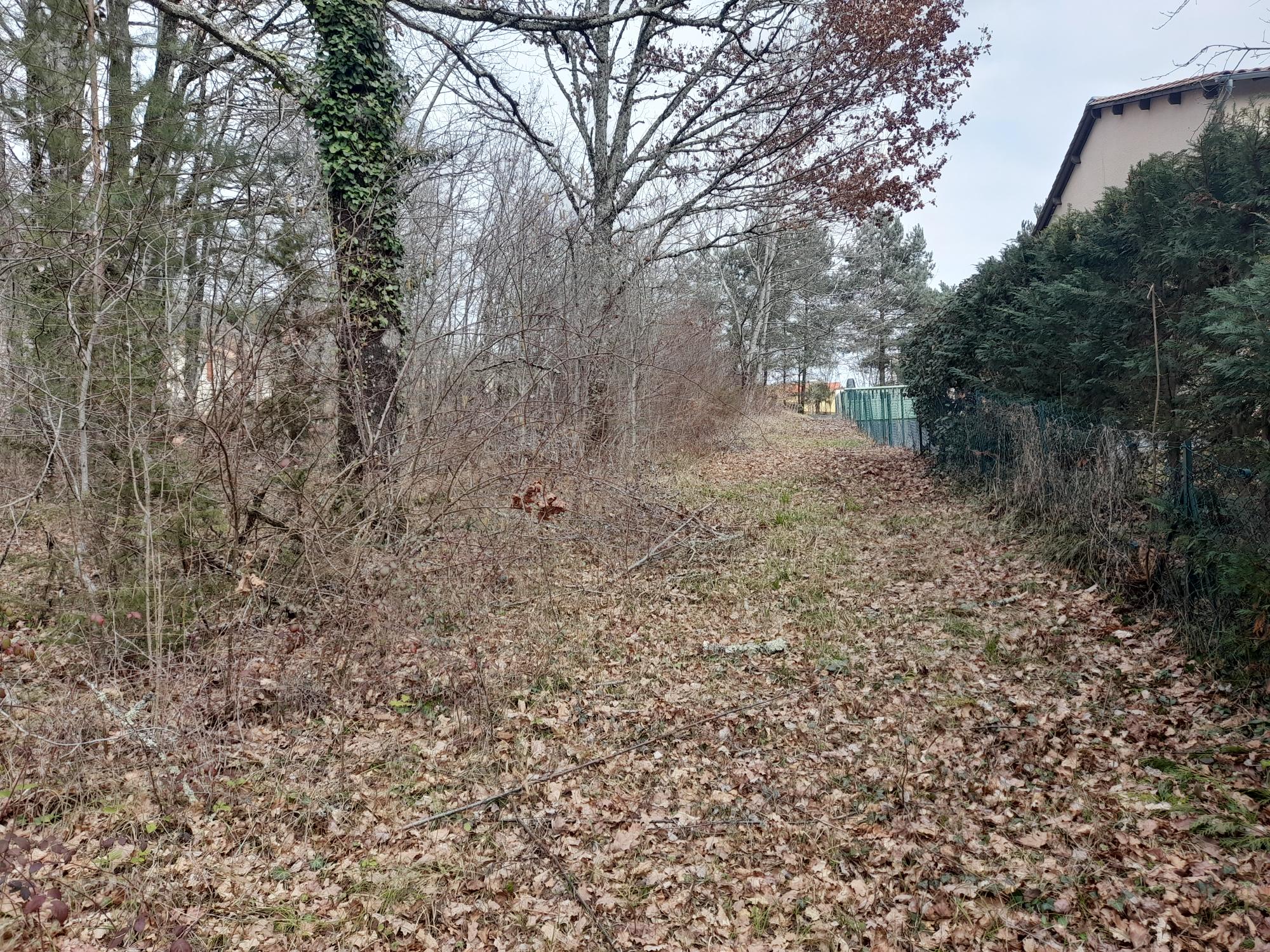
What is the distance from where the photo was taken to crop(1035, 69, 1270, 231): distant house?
14594mm

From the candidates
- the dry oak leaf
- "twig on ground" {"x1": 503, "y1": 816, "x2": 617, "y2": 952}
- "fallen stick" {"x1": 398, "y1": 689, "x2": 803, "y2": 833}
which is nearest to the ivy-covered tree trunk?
the dry oak leaf

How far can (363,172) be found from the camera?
707cm

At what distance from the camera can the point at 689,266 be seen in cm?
1964

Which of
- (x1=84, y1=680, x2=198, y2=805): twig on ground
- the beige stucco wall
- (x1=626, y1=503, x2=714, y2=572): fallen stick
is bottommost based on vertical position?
(x1=84, y1=680, x2=198, y2=805): twig on ground

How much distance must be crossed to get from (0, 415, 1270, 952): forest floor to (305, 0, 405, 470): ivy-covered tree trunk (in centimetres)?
262

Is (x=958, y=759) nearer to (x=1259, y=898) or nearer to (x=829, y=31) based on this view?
(x=1259, y=898)

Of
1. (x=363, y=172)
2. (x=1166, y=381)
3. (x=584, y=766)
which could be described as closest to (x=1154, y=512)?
(x=1166, y=381)

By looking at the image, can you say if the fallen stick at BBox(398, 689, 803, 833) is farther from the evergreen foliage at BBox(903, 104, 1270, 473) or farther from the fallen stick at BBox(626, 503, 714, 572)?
the evergreen foliage at BBox(903, 104, 1270, 473)

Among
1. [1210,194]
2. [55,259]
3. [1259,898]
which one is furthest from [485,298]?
[1259,898]

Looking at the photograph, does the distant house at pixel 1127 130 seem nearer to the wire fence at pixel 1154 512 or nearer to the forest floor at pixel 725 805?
the wire fence at pixel 1154 512

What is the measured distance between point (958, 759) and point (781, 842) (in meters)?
1.34

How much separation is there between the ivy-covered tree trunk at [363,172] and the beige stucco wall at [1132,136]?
14.1 metres

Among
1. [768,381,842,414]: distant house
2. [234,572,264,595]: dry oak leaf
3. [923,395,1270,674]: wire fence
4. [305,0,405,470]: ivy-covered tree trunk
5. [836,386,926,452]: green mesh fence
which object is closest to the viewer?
Answer: [234,572,264,595]: dry oak leaf

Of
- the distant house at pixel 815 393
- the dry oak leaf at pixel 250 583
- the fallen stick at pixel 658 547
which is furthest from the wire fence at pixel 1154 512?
the distant house at pixel 815 393
